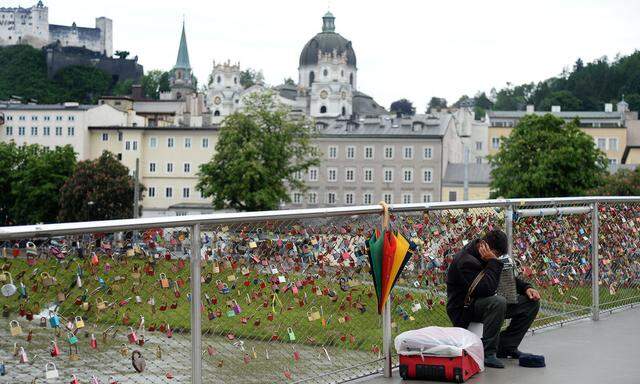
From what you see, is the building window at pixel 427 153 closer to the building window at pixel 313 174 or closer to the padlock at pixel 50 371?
the building window at pixel 313 174

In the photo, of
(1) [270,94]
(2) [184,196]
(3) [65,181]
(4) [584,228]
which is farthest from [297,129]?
(4) [584,228]

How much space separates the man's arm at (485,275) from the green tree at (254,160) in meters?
66.5

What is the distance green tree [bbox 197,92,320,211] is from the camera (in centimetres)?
7556

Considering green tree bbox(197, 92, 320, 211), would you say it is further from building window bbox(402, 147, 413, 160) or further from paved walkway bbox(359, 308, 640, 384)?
paved walkway bbox(359, 308, 640, 384)

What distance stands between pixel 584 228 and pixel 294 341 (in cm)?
492

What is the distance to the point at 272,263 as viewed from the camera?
21.7 feet

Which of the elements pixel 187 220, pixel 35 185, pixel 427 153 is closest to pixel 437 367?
pixel 187 220

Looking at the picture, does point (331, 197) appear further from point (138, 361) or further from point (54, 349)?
point (54, 349)

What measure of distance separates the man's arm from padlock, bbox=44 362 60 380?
3.65 metres

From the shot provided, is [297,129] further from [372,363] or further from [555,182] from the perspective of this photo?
[372,363]

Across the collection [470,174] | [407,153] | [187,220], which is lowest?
[470,174]

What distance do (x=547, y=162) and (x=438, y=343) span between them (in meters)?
61.1

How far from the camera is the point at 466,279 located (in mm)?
7949

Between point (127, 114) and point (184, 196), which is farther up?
point (127, 114)
